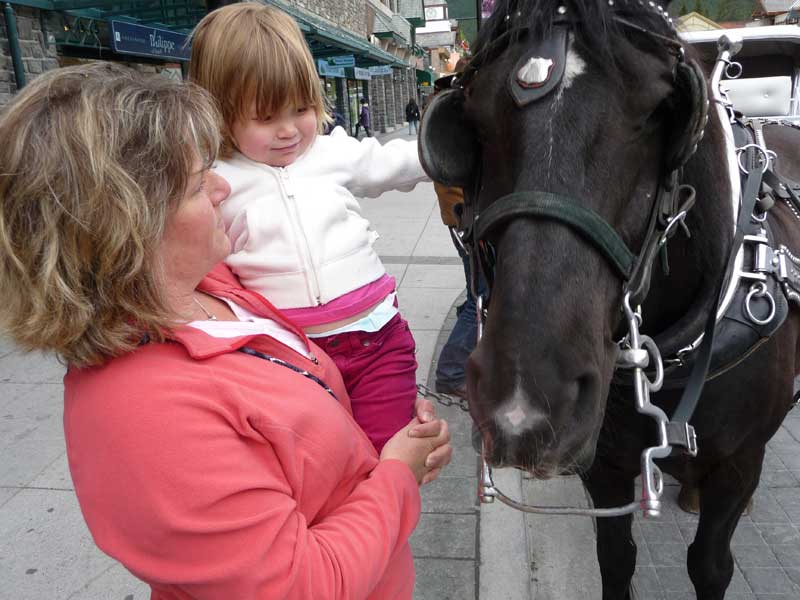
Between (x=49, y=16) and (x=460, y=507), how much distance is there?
7.02 meters

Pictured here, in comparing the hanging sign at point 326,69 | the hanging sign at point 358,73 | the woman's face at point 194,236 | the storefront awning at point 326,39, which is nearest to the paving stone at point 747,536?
the woman's face at point 194,236

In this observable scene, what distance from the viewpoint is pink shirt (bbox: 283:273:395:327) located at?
1.68 m

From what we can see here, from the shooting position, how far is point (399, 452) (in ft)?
4.35

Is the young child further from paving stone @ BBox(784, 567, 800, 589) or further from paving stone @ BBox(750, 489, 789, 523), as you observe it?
paving stone @ BBox(750, 489, 789, 523)

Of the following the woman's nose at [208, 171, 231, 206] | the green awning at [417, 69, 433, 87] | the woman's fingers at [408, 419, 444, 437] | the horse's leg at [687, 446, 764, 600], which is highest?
the woman's nose at [208, 171, 231, 206]

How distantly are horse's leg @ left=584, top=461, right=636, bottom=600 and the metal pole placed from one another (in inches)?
264

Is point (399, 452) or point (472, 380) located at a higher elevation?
point (472, 380)

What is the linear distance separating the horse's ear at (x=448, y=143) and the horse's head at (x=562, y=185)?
65mm

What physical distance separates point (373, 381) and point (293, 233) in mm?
462

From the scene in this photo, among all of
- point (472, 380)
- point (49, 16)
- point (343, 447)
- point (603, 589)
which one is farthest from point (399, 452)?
point (49, 16)

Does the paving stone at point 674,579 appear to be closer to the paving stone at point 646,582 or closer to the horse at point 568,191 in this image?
the paving stone at point 646,582

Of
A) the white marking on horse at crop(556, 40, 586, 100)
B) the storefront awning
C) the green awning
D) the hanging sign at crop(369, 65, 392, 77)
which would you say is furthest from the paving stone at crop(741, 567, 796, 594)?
the green awning

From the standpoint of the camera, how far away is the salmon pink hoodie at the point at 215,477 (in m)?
0.94

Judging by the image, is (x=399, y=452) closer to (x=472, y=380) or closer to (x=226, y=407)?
(x=472, y=380)
